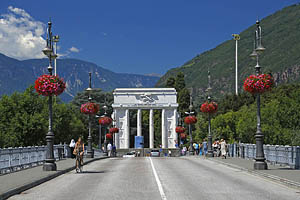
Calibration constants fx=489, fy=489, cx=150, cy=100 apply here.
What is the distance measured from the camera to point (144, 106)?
111 metres

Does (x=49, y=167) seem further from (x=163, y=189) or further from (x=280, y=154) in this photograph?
(x=280, y=154)

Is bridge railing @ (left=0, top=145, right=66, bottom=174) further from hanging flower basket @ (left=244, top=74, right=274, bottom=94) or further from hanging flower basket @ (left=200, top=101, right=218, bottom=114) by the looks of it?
hanging flower basket @ (left=200, top=101, right=218, bottom=114)

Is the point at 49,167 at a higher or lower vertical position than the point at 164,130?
higher

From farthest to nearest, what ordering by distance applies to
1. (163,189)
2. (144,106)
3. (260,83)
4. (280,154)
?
(144,106) < (280,154) < (260,83) < (163,189)

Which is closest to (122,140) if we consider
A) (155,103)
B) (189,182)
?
(155,103)

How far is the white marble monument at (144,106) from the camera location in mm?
111250

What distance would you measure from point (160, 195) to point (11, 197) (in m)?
4.50

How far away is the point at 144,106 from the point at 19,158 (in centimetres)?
8607

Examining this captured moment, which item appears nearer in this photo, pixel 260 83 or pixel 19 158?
pixel 260 83

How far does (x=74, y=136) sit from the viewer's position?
88.9 metres

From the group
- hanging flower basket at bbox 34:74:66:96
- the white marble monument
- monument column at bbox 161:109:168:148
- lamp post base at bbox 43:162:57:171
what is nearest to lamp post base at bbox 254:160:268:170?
lamp post base at bbox 43:162:57:171

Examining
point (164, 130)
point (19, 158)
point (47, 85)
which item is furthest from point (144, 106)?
point (47, 85)

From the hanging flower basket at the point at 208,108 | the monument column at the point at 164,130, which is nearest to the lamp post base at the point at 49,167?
the hanging flower basket at the point at 208,108

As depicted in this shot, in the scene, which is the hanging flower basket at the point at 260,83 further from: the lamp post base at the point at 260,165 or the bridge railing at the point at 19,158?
the bridge railing at the point at 19,158
